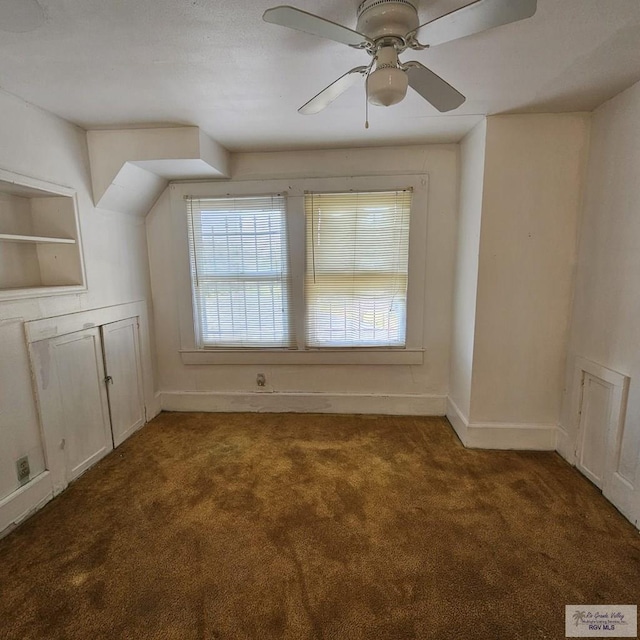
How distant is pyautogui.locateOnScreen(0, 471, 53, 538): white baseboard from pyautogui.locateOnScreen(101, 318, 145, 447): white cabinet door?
617mm

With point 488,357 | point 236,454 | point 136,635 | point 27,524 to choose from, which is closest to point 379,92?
point 488,357

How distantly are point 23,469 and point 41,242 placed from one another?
4.50 feet

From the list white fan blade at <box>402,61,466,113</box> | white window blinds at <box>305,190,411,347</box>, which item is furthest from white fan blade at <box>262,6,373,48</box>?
white window blinds at <box>305,190,411,347</box>

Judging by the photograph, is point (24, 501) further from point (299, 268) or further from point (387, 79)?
point (387, 79)

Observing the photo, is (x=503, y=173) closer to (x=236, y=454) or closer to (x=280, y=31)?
(x=280, y=31)

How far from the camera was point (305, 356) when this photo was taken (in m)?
3.13

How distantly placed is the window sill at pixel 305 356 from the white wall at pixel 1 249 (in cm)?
87

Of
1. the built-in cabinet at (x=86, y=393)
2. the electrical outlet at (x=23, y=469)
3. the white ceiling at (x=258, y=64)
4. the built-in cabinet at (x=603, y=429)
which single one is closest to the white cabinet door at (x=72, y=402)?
the built-in cabinet at (x=86, y=393)

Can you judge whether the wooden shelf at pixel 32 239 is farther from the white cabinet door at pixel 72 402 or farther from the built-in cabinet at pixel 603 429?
the built-in cabinet at pixel 603 429

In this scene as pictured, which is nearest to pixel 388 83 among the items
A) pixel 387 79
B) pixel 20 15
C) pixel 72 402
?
pixel 387 79

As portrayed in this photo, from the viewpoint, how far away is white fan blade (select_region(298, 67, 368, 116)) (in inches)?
54.3

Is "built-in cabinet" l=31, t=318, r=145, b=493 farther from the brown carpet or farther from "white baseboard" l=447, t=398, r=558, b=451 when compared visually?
"white baseboard" l=447, t=398, r=558, b=451

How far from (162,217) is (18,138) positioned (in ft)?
3.90

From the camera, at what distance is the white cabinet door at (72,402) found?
2.05 m
